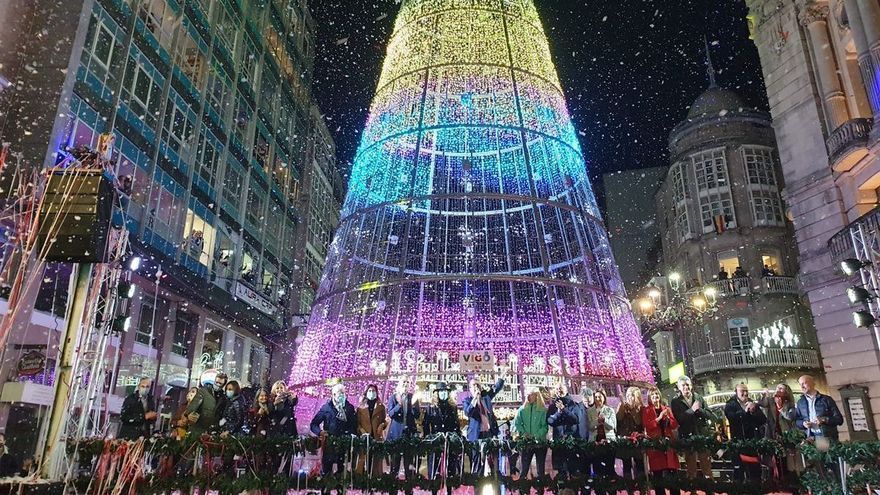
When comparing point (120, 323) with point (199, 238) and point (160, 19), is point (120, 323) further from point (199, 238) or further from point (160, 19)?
point (160, 19)

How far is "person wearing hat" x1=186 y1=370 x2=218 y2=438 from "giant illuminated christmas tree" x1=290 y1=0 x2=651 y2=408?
409 centimetres

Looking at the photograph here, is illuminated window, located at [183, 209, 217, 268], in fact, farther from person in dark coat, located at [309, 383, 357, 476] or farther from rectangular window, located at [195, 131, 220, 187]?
person in dark coat, located at [309, 383, 357, 476]

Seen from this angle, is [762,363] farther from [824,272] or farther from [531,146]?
[531,146]

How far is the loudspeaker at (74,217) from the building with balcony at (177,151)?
Answer: 4450mm

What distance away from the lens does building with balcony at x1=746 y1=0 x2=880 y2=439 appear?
14.4m

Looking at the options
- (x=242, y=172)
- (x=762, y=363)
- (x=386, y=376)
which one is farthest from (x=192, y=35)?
(x=762, y=363)

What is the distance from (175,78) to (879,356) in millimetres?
23039

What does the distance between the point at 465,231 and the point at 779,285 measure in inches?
721

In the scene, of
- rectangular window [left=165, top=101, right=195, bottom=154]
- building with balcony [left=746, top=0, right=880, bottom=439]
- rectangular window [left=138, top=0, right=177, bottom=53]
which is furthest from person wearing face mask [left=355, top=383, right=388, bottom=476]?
rectangular window [left=138, top=0, right=177, bottom=53]

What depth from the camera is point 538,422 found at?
898 cm

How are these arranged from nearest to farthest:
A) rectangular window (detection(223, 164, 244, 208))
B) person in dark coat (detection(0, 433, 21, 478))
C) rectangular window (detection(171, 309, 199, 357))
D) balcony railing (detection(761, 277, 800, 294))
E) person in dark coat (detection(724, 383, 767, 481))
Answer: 1. person in dark coat (detection(724, 383, 767, 481))
2. person in dark coat (detection(0, 433, 21, 478))
3. rectangular window (detection(171, 309, 199, 357))
4. rectangular window (detection(223, 164, 244, 208))
5. balcony railing (detection(761, 277, 800, 294))

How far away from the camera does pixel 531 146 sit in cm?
1559

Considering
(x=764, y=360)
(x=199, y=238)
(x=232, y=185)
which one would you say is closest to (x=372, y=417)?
(x=199, y=238)

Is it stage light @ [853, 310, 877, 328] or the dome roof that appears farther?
the dome roof
